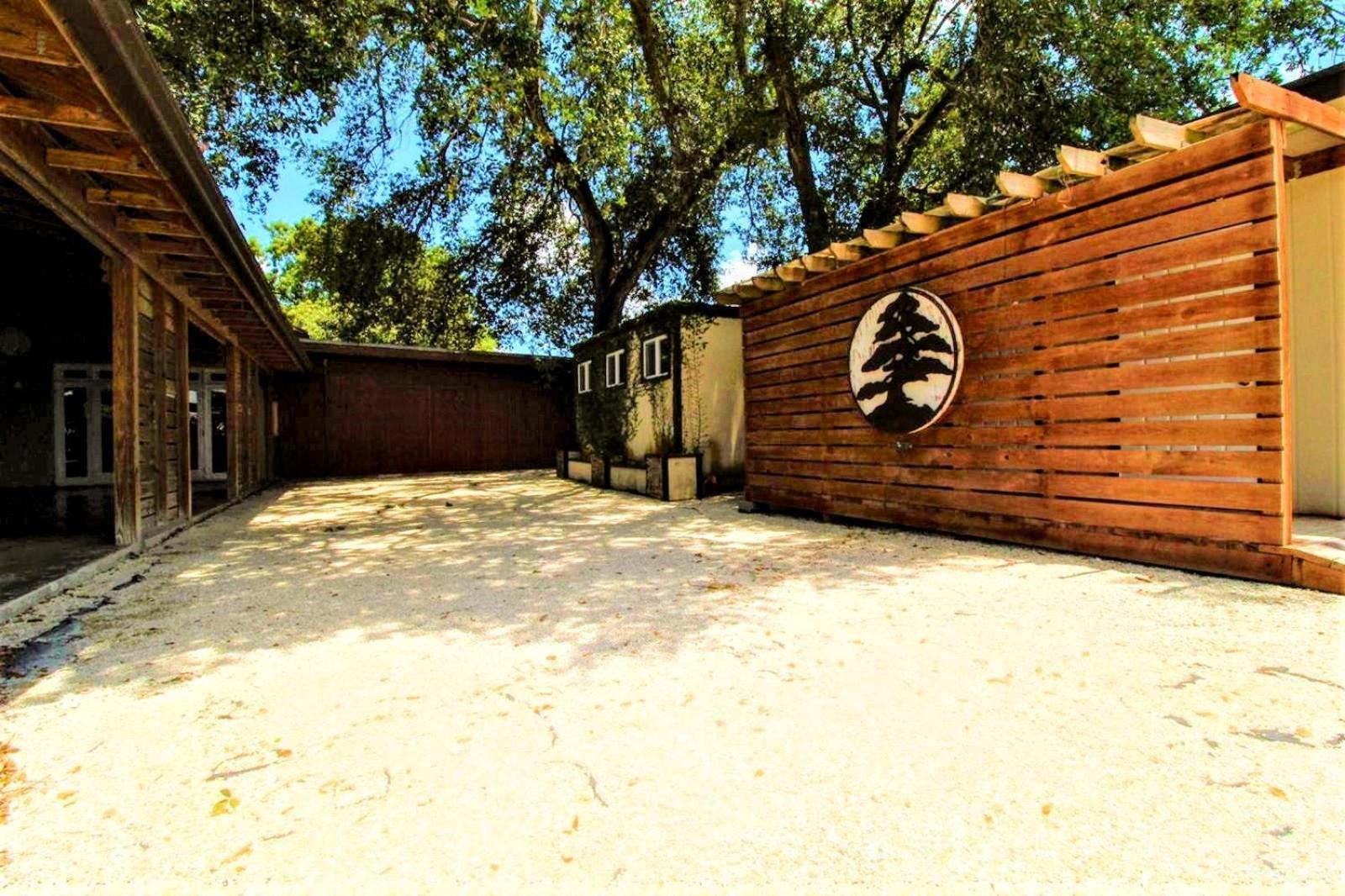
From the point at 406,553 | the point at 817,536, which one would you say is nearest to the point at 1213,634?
the point at 817,536

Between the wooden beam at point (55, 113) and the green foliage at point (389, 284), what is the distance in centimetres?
854

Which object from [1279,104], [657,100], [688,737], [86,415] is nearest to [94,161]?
[688,737]

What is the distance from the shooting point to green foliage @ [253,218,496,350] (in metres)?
11.3

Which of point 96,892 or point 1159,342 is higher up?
point 1159,342

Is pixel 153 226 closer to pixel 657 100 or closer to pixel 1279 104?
pixel 657 100

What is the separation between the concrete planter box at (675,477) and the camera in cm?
870

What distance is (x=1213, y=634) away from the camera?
2.63m

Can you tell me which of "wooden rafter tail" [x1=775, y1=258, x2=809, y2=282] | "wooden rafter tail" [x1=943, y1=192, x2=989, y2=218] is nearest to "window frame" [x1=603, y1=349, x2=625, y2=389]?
"wooden rafter tail" [x1=775, y1=258, x2=809, y2=282]

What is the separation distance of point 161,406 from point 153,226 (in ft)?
6.20

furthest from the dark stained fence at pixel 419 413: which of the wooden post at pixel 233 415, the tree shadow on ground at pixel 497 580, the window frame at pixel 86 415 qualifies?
the tree shadow on ground at pixel 497 580

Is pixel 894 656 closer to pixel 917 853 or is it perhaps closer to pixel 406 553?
pixel 917 853

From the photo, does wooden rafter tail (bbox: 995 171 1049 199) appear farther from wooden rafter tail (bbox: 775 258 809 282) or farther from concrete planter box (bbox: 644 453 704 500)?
concrete planter box (bbox: 644 453 704 500)

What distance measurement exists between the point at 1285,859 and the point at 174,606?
4.75 metres

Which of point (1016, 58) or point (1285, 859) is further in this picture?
point (1016, 58)
